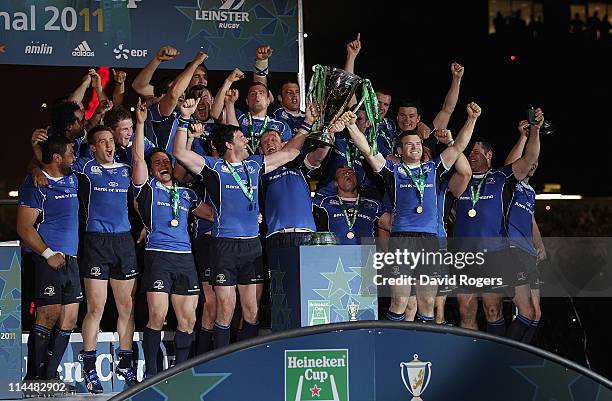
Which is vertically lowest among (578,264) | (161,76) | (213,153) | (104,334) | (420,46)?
(104,334)

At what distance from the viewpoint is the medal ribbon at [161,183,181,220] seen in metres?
7.24

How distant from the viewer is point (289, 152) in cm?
736

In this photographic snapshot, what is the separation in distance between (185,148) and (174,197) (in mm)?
345

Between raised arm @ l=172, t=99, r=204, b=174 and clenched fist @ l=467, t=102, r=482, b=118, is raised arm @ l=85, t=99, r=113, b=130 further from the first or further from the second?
clenched fist @ l=467, t=102, r=482, b=118

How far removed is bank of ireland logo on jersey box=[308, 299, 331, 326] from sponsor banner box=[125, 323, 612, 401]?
7.87 ft

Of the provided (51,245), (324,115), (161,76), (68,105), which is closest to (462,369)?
(324,115)

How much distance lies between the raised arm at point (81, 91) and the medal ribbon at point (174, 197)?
125 centimetres

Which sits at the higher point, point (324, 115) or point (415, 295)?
point (324, 115)

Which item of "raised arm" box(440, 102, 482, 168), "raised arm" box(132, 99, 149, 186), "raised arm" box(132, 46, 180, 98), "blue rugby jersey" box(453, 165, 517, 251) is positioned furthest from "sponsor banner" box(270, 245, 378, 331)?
"raised arm" box(132, 46, 180, 98)

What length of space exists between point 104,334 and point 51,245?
2.49 ft

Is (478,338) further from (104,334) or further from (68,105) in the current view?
(68,105)

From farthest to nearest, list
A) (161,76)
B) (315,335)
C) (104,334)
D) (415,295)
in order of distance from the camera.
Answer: (161,76), (104,334), (415,295), (315,335)

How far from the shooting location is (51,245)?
7.10 meters

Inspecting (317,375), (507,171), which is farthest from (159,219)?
(317,375)
